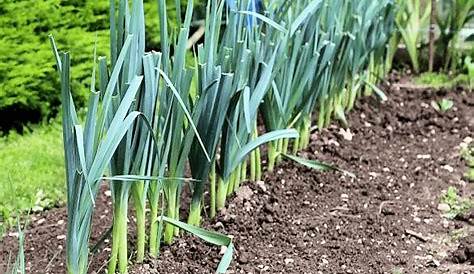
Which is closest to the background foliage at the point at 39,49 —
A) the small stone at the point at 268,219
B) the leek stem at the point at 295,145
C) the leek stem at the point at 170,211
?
the leek stem at the point at 295,145

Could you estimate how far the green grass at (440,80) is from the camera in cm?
582

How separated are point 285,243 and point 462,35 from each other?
12.1 ft

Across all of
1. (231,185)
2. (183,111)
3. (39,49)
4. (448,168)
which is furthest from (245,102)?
(39,49)

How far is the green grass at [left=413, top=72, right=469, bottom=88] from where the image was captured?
5816 millimetres

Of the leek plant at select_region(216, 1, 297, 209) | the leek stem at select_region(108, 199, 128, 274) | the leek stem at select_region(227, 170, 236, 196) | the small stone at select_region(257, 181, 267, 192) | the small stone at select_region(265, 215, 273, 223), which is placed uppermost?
the leek plant at select_region(216, 1, 297, 209)

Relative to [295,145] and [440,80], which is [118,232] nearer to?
[295,145]

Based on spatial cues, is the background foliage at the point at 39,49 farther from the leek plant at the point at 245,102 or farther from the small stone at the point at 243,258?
the small stone at the point at 243,258

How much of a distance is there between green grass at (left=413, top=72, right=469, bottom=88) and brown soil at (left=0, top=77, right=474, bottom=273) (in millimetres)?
1205

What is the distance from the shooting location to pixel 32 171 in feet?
13.3

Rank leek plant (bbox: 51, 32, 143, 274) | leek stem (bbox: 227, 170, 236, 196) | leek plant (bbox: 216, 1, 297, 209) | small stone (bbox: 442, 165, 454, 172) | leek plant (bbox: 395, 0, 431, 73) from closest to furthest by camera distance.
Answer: leek plant (bbox: 51, 32, 143, 274) → leek plant (bbox: 216, 1, 297, 209) → leek stem (bbox: 227, 170, 236, 196) → small stone (bbox: 442, 165, 454, 172) → leek plant (bbox: 395, 0, 431, 73)

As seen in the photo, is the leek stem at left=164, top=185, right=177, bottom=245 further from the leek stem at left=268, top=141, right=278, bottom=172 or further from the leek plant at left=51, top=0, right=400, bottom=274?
the leek stem at left=268, top=141, right=278, bottom=172

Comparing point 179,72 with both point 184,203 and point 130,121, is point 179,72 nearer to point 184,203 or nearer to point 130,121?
point 130,121

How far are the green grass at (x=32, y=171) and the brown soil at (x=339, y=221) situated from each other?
0.12 metres

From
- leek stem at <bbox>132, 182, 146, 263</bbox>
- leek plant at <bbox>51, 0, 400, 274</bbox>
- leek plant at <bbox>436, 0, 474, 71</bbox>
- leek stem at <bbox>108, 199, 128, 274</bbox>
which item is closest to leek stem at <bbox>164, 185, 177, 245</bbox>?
leek plant at <bbox>51, 0, 400, 274</bbox>
